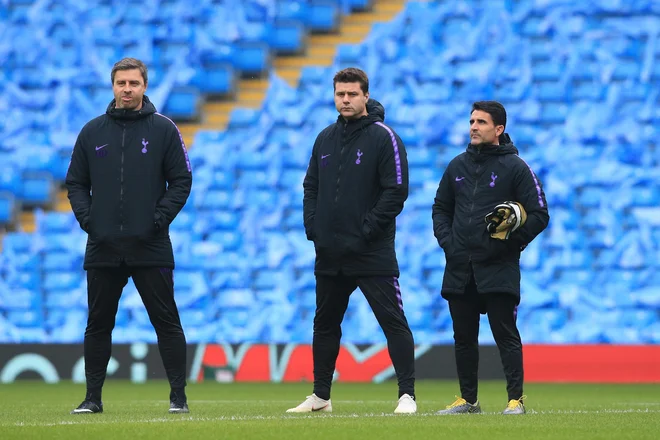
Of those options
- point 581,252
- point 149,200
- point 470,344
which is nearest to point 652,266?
point 581,252

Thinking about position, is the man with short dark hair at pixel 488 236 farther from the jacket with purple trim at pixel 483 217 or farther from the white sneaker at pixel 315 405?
the white sneaker at pixel 315 405

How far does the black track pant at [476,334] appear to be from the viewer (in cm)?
657

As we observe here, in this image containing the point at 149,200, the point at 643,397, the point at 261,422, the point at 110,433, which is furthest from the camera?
the point at 643,397

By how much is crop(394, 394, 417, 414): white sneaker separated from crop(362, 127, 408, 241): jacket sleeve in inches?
34.5

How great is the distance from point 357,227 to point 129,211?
4.03 feet

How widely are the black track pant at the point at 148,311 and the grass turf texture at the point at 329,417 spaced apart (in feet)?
0.76

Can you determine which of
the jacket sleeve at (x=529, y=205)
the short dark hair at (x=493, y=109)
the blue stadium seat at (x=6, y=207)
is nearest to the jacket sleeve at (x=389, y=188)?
the short dark hair at (x=493, y=109)

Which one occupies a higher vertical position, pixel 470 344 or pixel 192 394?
pixel 470 344

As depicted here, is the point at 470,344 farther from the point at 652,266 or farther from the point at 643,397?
the point at 652,266

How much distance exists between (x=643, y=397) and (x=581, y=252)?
3.67 m

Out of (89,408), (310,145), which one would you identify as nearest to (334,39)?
(310,145)

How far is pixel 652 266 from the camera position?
12.3 metres

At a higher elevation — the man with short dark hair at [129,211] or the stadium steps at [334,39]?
the stadium steps at [334,39]

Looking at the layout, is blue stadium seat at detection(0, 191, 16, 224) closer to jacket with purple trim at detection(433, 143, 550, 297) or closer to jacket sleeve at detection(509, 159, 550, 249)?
jacket with purple trim at detection(433, 143, 550, 297)
